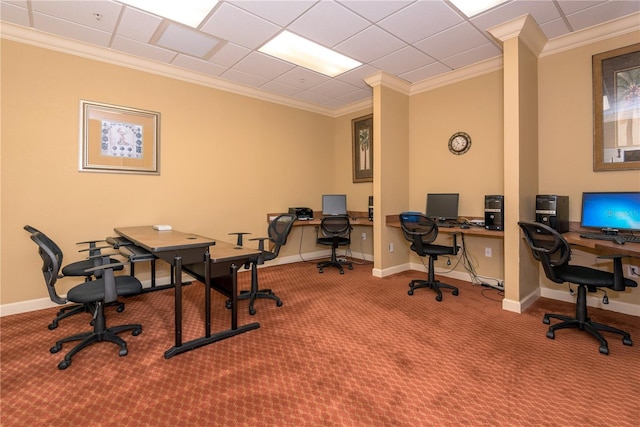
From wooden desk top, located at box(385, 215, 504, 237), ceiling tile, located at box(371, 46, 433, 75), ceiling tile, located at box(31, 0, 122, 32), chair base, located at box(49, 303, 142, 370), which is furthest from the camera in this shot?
ceiling tile, located at box(371, 46, 433, 75)

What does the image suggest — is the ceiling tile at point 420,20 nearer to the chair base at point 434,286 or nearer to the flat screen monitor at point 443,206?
the flat screen monitor at point 443,206

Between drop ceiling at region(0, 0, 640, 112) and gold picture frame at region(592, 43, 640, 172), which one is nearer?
drop ceiling at region(0, 0, 640, 112)

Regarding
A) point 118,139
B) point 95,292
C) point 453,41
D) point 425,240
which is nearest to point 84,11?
point 118,139

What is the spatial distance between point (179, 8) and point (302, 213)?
3308 millimetres

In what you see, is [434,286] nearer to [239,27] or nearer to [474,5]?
[474,5]

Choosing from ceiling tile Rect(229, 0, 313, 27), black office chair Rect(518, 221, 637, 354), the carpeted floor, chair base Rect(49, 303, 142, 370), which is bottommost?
the carpeted floor

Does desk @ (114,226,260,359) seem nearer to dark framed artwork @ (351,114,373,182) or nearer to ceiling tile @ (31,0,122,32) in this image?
ceiling tile @ (31,0,122,32)

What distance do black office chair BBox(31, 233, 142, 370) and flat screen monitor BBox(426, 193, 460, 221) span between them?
3813 mm

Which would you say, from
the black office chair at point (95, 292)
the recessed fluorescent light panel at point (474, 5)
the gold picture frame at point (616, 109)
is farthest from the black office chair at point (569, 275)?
the black office chair at point (95, 292)

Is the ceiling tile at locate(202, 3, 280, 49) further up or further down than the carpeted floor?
further up

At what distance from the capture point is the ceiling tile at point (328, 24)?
293cm

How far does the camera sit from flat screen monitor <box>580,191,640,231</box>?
9.16ft

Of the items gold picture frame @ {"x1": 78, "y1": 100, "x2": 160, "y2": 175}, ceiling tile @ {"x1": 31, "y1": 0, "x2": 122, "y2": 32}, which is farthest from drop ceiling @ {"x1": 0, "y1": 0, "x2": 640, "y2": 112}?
gold picture frame @ {"x1": 78, "y1": 100, "x2": 160, "y2": 175}

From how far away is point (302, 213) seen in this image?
17.4 feet
